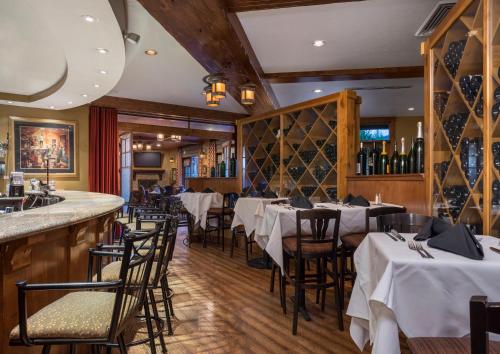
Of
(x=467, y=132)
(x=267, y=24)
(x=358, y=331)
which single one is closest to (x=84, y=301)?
(x=358, y=331)

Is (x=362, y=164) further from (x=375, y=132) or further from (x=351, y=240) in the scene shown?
(x=375, y=132)

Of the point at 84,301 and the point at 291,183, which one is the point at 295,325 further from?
the point at 291,183

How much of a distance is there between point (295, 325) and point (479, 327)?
6.45ft

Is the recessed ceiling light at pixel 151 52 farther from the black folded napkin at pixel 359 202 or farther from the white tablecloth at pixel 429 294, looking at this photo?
the white tablecloth at pixel 429 294

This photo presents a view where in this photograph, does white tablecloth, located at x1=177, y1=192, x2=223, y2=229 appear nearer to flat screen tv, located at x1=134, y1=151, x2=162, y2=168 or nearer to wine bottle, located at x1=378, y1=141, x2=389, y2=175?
wine bottle, located at x1=378, y1=141, x2=389, y2=175

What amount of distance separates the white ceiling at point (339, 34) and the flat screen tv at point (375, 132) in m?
3.82

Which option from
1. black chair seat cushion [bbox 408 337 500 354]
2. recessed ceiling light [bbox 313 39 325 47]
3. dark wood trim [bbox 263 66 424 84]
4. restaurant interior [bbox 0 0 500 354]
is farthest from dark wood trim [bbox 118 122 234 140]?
black chair seat cushion [bbox 408 337 500 354]

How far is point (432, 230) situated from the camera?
1763 mm

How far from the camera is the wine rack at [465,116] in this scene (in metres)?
1.83

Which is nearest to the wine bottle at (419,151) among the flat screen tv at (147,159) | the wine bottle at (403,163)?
the wine bottle at (403,163)

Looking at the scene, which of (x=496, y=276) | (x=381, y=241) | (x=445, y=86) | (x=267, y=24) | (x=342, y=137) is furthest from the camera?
(x=342, y=137)

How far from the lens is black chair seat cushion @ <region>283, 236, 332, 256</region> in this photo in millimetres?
2711

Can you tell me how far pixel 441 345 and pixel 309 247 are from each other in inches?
64.4

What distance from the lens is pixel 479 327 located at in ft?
2.39
